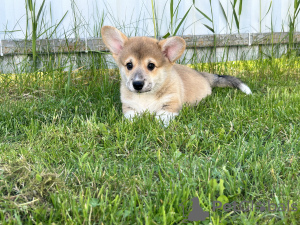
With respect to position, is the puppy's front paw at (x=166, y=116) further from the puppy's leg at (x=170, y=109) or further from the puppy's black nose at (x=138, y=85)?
the puppy's black nose at (x=138, y=85)

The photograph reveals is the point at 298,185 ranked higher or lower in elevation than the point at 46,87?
lower

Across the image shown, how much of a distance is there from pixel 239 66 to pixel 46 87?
309 cm

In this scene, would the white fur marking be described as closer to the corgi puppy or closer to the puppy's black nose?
the corgi puppy

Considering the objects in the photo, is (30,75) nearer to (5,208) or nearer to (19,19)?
(19,19)

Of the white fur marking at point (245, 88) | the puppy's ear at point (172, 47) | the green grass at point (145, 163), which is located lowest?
the green grass at point (145, 163)

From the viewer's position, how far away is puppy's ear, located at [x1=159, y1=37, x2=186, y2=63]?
2.97 m

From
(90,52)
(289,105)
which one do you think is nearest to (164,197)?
(289,105)

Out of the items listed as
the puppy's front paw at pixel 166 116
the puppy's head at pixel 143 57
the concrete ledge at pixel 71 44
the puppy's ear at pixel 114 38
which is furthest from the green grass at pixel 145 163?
the concrete ledge at pixel 71 44

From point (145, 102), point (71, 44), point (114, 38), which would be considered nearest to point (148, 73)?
point (145, 102)

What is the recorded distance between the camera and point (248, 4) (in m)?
5.61

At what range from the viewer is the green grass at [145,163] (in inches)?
56.2

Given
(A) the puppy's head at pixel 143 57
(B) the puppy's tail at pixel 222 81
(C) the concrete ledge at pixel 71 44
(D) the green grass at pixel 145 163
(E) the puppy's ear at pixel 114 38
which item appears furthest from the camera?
(C) the concrete ledge at pixel 71 44

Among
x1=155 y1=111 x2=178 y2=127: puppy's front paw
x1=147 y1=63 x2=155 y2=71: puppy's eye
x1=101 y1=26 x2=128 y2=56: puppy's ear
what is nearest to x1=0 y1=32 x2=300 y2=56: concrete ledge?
x1=101 y1=26 x2=128 y2=56: puppy's ear

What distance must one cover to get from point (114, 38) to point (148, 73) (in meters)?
0.57
